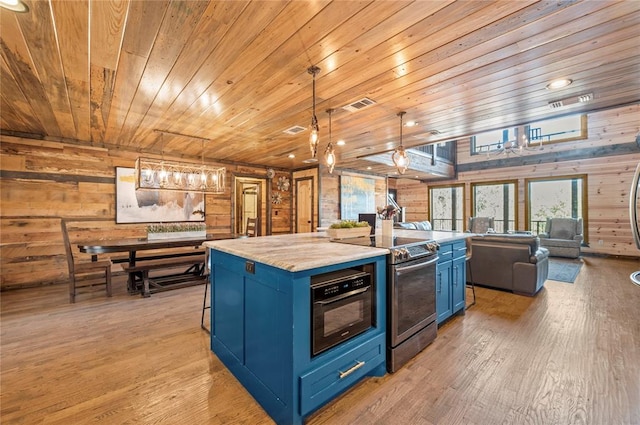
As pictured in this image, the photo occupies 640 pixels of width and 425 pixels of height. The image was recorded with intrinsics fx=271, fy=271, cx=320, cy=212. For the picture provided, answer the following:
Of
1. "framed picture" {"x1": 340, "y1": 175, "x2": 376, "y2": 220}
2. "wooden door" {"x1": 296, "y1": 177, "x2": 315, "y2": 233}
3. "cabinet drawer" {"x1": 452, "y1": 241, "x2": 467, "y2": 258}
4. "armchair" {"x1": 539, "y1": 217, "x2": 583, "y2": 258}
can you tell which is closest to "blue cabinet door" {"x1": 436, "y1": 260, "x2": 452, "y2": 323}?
"cabinet drawer" {"x1": 452, "y1": 241, "x2": 467, "y2": 258}

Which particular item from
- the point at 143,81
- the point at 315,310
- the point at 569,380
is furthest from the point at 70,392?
the point at 569,380

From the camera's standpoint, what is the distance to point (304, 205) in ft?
24.1

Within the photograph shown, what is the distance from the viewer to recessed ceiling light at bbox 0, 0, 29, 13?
1.58m

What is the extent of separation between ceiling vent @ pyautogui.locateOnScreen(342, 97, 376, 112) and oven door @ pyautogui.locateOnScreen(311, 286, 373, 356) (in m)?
2.06

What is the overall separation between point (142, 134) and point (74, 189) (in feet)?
5.77

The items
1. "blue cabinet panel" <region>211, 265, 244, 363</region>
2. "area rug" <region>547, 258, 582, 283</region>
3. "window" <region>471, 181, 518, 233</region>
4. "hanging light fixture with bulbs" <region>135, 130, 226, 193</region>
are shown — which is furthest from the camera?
"window" <region>471, 181, 518, 233</region>

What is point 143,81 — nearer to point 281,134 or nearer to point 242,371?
point 281,134

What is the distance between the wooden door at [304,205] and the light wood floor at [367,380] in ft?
13.6

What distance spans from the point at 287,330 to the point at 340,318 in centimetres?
41

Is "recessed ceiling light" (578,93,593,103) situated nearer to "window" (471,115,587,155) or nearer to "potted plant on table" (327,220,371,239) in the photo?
"potted plant on table" (327,220,371,239)

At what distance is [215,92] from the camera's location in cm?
278

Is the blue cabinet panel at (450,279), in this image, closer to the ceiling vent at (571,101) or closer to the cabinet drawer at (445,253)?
the cabinet drawer at (445,253)

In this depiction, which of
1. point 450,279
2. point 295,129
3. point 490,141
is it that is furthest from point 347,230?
point 490,141

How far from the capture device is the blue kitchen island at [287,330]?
5.13 feet
